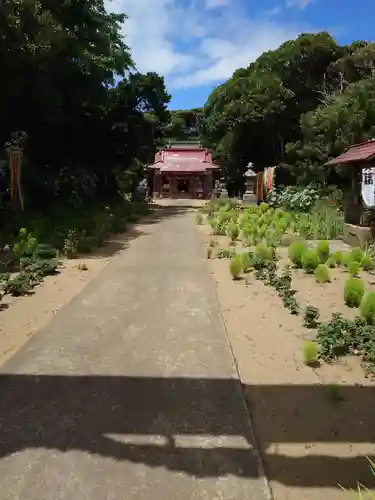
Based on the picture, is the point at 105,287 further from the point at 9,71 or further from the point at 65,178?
the point at 65,178

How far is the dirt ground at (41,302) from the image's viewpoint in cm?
521

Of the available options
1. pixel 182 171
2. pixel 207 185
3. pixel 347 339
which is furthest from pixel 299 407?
pixel 207 185

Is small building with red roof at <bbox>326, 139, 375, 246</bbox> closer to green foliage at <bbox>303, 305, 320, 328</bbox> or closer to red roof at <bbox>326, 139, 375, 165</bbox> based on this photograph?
red roof at <bbox>326, 139, 375, 165</bbox>

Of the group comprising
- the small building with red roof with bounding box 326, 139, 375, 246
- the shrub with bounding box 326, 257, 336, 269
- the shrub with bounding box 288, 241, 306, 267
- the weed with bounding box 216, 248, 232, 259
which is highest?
the small building with red roof with bounding box 326, 139, 375, 246

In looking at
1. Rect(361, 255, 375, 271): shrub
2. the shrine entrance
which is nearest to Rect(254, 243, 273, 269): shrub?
Rect(361, 255, 375, 271): shrub

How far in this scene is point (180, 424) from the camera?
10.9 feet

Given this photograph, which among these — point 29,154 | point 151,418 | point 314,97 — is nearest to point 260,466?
point 151,418

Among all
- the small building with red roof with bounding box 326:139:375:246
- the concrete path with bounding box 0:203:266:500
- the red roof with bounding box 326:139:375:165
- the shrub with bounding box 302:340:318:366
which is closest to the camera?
the concrete path with bounding box 0:203:266:500

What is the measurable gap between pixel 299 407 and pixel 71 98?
16.8 m

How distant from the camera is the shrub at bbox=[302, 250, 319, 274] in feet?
25.7

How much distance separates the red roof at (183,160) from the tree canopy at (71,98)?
23.5 feet

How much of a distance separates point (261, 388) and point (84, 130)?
19.1 meters

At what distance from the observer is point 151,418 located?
3408 millimetres

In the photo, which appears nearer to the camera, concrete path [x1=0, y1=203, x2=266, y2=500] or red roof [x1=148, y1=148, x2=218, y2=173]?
concrete path [x1=0, y1=203, x2=266, y2=500]
